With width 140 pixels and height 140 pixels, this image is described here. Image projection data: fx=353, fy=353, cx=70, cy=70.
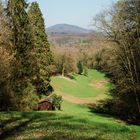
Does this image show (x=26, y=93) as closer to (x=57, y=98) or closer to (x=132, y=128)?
(x=57, y=98)

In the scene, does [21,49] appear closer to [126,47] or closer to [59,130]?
[126,47]

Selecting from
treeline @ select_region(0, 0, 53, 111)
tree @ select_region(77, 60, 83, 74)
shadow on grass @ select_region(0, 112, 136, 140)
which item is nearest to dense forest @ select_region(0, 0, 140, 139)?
treeline @ select_region(0, 0, 53, 111)

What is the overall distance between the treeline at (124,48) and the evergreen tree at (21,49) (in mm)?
10172

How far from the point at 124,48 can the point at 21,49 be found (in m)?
18.5

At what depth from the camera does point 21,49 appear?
158ft

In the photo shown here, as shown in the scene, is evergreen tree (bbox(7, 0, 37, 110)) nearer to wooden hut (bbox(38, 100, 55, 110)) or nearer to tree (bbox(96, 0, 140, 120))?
wooden hut (bbox(38, 100, 55, 110))

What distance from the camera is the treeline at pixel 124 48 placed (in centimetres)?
3616

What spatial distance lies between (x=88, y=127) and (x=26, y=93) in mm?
26965

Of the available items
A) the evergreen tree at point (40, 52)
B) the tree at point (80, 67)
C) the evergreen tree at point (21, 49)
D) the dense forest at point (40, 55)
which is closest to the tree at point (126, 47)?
the dense forest at point (40, 55)

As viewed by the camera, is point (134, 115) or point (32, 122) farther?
point (134, 115)

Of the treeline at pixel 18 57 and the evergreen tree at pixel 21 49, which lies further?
the evergreen tree at pixel 21 49

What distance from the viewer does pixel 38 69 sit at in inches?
2168

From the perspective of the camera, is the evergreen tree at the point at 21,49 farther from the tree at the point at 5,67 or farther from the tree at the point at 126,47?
the tree at the point at 126,47

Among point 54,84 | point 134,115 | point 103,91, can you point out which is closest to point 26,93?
point 134,115
